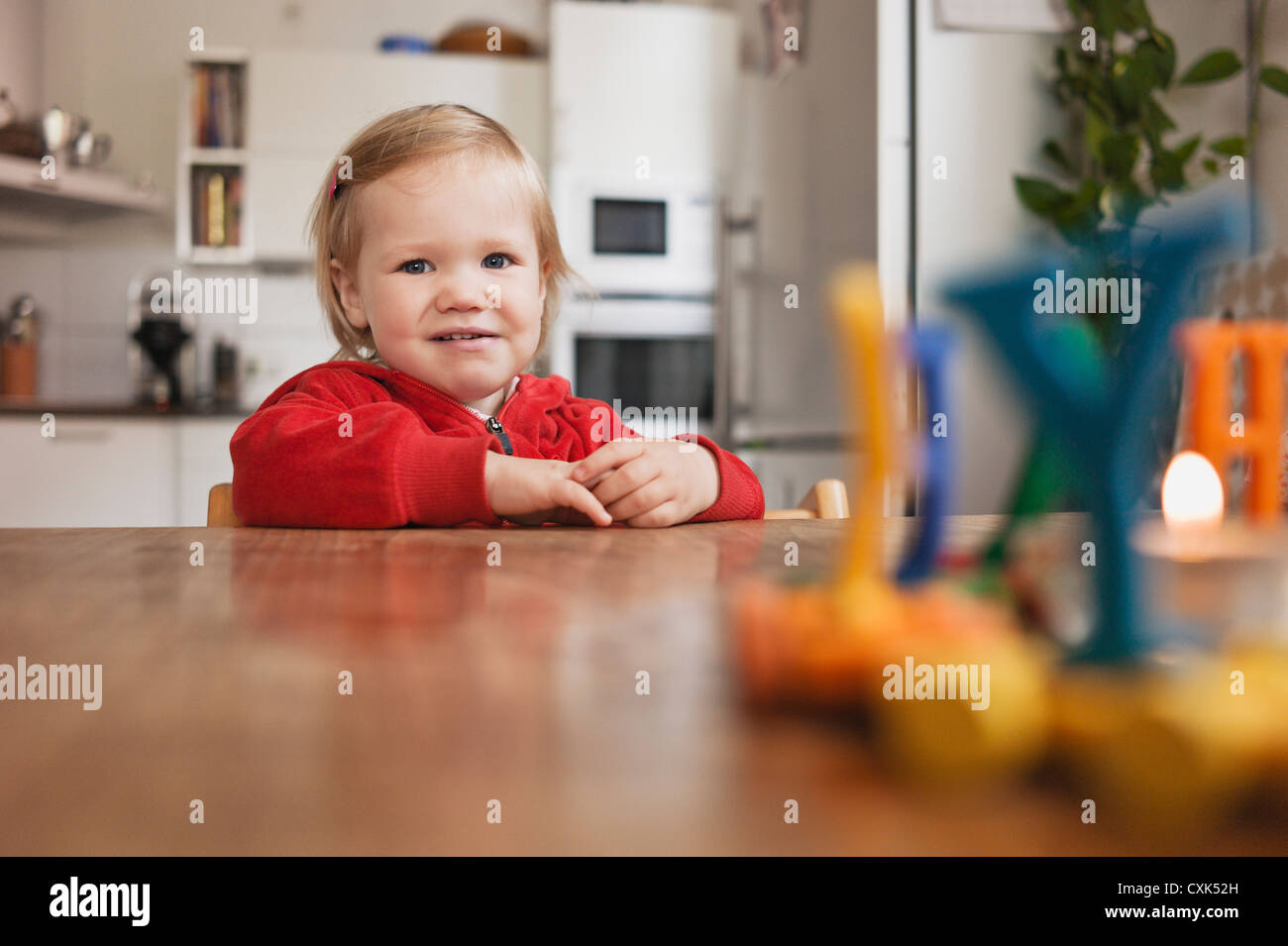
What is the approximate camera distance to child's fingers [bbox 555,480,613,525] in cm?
72

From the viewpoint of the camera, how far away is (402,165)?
42.3 inches

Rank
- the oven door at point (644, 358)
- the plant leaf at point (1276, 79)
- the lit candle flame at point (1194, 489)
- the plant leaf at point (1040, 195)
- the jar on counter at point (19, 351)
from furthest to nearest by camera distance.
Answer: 1. the jar on counter at point (19, 351)
2. the oven door at point (644, 358)
3. the plant leaf at point (1040, 195)
4. the plant leaf at point (1276, 79)
5. the lit candle flame at point (1194, 489)

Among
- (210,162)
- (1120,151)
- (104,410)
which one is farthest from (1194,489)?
(210,162)

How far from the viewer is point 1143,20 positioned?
2098mm

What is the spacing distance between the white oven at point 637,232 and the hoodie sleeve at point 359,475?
230 centimetres

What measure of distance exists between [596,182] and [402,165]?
81.3 inches

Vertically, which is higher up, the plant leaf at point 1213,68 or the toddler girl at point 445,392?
the plant leaf at point 1213,68

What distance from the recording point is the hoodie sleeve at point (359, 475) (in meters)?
0.75

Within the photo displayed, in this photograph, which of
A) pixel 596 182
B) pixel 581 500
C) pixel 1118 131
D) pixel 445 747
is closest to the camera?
pixel 445 747

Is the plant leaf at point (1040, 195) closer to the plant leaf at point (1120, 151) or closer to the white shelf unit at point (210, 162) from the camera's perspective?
the plant leaf at point (1120, 151)

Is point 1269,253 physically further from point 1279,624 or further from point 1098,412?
point 1098,412

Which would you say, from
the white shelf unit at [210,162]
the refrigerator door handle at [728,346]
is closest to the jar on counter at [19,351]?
the white shelf unit at [210,162]

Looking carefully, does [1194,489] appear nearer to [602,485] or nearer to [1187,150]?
[602,485]
